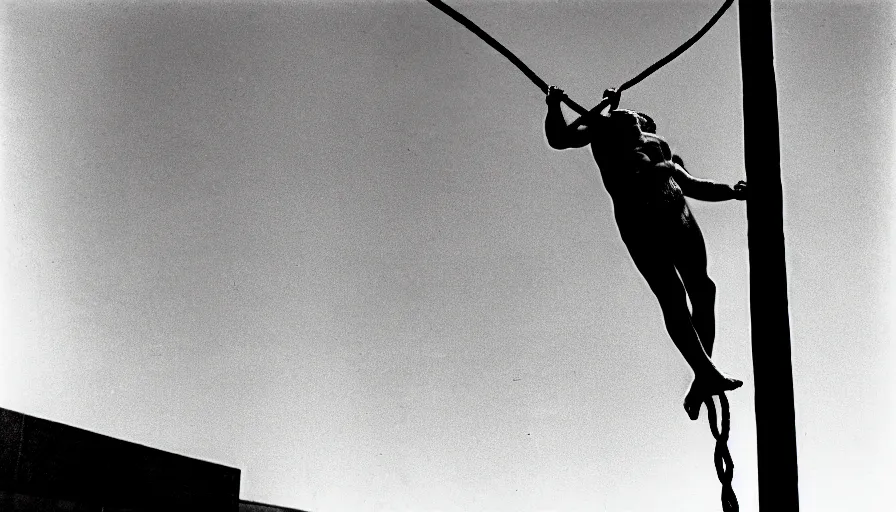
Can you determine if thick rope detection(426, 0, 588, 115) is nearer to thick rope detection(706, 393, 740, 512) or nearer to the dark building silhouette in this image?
thick rope detection(706, 393, 740, 512)

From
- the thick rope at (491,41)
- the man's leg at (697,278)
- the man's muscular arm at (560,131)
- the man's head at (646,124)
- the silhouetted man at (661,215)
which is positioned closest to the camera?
the thick rope at (491,41)

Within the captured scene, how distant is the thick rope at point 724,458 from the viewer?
5484 millimetres

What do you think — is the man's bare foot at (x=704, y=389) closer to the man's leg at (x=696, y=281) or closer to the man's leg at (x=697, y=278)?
the man's leg at (x=696, y=281)

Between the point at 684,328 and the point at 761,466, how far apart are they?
1354mm

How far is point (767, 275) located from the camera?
177 inches

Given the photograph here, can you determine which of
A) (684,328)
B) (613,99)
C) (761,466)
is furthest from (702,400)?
(613,99)

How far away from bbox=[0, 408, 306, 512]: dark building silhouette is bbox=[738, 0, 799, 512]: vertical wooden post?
5099 mm

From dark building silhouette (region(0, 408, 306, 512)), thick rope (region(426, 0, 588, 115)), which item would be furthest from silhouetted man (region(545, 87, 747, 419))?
dark building silhouette (region(0, 408, 306, 512))

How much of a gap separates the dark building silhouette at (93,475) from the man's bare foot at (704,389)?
4503 mm

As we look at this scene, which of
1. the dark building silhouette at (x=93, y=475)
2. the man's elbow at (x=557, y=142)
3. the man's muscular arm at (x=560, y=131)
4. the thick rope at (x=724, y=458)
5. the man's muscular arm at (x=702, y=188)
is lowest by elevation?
the thick rope at (x=724, y=458)

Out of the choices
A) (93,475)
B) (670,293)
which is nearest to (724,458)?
(670,293)

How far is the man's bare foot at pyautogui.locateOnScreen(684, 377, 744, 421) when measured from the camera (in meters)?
5.58

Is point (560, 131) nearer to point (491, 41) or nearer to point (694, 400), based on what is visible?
point (491, 41)

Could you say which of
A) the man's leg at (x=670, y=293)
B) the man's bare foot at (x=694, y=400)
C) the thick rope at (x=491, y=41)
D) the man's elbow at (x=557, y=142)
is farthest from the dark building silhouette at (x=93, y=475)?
the man's bare foot at (x=694, y=400)
